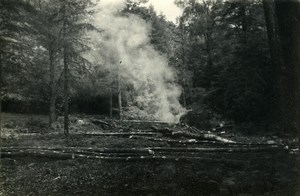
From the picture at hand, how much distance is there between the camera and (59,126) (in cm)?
2402

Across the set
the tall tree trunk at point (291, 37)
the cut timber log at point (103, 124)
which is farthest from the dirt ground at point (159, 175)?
the cut timber log at point (103, 124)

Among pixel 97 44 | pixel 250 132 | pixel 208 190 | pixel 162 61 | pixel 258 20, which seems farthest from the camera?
pixel 162 61

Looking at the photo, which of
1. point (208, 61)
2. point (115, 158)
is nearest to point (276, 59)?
point (115, 158)

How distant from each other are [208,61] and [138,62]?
7513mm

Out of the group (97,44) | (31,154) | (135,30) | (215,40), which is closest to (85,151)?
(31,154)

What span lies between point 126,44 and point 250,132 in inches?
766

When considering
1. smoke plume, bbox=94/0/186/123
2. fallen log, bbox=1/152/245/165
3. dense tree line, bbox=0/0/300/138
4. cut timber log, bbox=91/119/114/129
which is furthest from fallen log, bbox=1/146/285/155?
smoke plume, bbox=94/0/186/123

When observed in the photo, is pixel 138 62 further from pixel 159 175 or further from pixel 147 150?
pixel 159 175

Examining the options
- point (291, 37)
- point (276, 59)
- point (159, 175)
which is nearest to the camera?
point (291, 37)

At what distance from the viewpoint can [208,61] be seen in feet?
105

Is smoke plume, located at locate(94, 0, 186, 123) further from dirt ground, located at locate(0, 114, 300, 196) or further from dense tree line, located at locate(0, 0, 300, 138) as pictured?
dirt ground, located at locate(0, 114, 300, 196)

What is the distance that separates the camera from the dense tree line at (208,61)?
1382 cm

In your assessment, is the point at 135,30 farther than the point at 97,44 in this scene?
Yes

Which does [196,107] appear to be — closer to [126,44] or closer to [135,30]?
[126,44]
